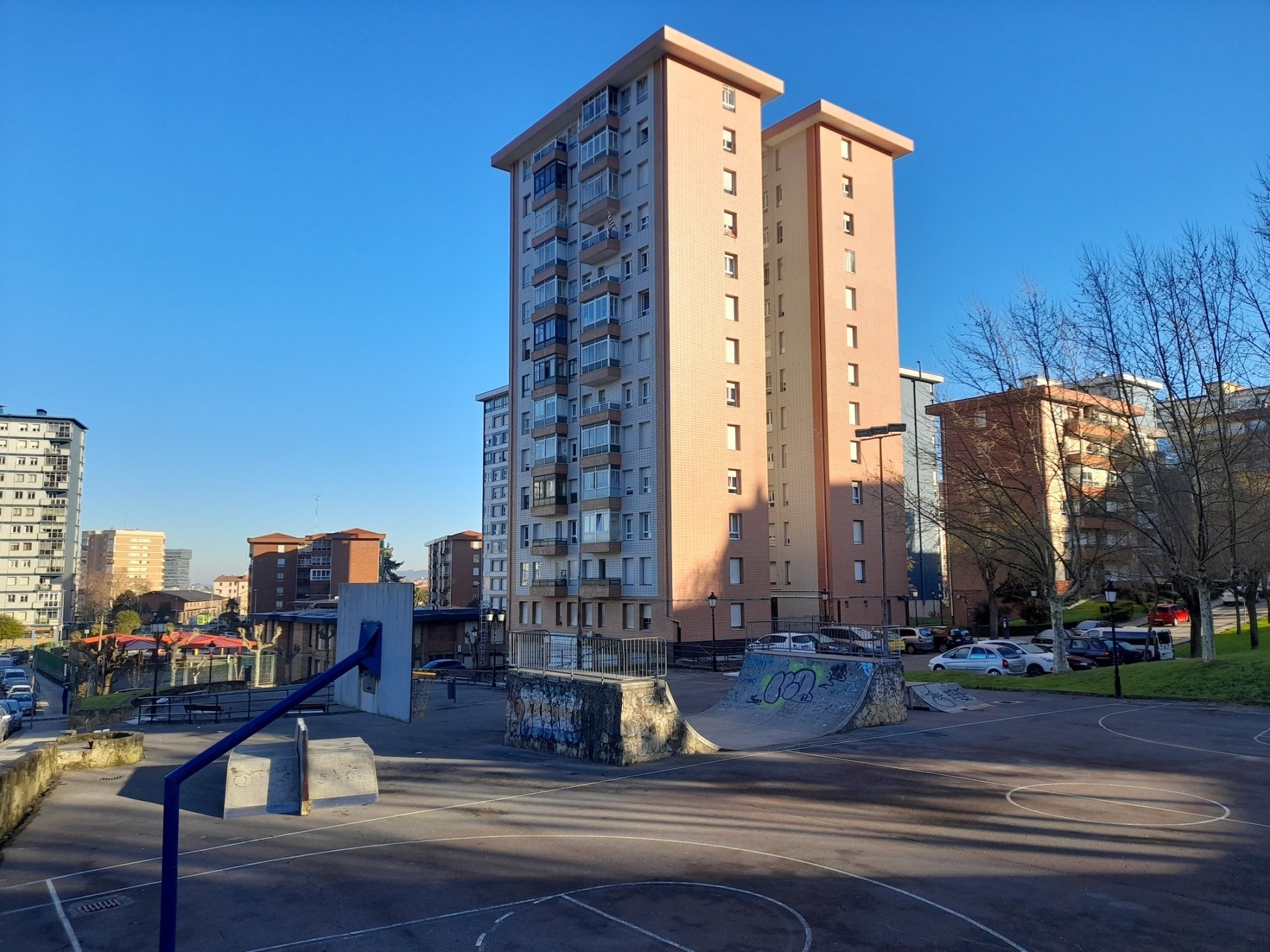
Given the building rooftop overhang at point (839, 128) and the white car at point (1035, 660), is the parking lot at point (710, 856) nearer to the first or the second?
the white car at point (1035, 660)

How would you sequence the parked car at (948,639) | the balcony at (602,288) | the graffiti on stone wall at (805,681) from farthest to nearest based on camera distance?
the balcony at (602,288) < the parked car at (948,639) < the graffiti on stone wall at (805,681)

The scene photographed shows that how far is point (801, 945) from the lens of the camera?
7.91 metres

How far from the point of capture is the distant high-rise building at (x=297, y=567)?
126 m

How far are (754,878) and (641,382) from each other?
1615 inches

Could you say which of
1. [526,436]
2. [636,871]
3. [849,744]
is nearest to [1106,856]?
[636,871]

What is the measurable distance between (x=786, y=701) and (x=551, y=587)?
32640mm

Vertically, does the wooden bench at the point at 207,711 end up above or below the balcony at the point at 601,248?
below

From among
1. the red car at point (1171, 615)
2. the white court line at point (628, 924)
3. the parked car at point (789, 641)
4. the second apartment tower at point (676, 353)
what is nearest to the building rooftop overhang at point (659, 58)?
the second apartment tower at point (676, 353)

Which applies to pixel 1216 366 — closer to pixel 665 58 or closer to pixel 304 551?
pixel 665 58

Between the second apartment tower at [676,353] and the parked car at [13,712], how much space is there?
985 inches

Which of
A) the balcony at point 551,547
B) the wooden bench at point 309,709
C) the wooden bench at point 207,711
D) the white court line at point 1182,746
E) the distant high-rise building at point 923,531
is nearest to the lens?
the white court line at point 1182,746

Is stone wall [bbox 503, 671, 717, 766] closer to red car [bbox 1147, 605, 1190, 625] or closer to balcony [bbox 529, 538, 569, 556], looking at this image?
balcony [bbox 529, 538, 569, 556]

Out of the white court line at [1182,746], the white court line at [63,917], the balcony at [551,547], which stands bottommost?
the white court line at [63,917]

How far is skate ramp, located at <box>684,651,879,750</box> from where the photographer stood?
2033cm
